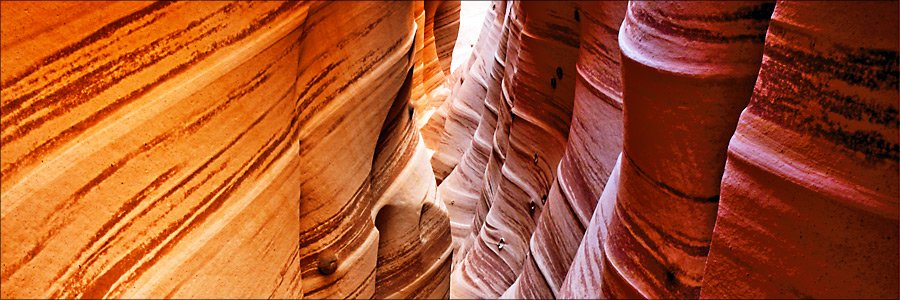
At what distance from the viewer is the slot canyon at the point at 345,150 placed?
121cm

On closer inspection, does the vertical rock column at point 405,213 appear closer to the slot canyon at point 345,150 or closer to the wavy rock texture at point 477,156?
the slot canyon at point 345,150

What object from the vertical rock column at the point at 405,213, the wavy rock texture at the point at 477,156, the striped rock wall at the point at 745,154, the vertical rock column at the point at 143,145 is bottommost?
the wavy rock texture at the point at 477,156

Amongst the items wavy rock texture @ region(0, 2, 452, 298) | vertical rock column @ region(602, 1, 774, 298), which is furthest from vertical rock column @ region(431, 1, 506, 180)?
vertical rock column @ region(602, 1, 774, 298)

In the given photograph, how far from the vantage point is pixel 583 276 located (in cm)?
228

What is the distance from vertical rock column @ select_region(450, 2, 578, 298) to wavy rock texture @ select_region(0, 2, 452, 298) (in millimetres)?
1306

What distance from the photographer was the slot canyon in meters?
1.21

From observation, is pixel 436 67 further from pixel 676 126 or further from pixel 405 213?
pixel 676 126

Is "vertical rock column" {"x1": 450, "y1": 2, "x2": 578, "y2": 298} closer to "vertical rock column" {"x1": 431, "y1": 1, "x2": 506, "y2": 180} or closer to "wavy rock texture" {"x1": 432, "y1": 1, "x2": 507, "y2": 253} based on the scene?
"wavy rock texture" {"x1": 432, "y1": 1, "x2": 507, "y2": 253}

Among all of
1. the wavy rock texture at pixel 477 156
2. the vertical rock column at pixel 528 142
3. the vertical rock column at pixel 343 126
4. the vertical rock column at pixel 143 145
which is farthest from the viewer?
the wavy rock texture at pixel 477 156

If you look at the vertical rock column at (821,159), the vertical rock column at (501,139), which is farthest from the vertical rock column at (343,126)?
the vertical rock column at (501,139)

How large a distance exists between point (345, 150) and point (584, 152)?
1112 mm

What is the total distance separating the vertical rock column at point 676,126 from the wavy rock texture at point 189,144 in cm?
87

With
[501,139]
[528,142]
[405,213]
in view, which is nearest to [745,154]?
[405,213]

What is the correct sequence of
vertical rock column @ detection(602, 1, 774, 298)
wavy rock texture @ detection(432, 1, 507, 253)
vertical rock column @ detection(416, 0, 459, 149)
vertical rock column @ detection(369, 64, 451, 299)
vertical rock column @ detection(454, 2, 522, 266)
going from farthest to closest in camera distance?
vertical rock column @ detection(416, 0, 459, 149) → wavy rock texture @ detection(432, 1, 507, 253) → vertical rock column @ detection(454, 2, 522, 266) → vertical rock column @ detection(369, 64, 451, 299) → vertical rock column @ detection(602, 1, 774, 298)
